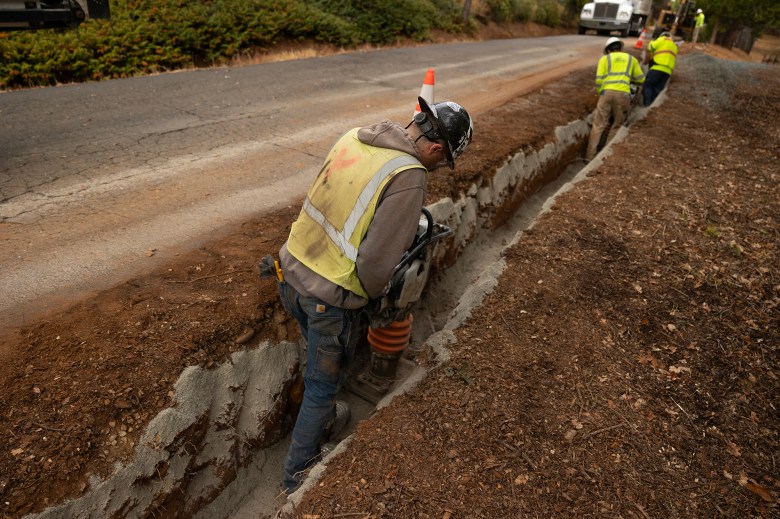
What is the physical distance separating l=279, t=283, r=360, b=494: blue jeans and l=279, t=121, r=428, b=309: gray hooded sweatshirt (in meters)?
0.12

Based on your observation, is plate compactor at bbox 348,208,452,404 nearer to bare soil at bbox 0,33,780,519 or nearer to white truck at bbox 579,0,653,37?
bare soil at bbox 0,33,780,519

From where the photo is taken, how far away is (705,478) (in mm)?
2871

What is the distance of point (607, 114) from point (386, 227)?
8091mm

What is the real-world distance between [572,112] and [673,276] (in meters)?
5.68

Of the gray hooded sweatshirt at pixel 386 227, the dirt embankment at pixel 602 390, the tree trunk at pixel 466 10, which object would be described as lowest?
the dirt embankment at pixel 602 390

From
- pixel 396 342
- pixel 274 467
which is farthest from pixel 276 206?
pixel 274 467

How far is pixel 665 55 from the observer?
10867mm

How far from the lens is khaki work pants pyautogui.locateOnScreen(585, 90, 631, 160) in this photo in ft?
29.3

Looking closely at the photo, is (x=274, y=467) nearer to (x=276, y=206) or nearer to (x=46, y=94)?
(x=276, y=206)

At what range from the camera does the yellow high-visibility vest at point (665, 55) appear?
10.9 m

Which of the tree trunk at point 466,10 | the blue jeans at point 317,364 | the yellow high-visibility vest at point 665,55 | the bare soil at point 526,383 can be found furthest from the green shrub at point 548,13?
the blue jeans at point 317,364

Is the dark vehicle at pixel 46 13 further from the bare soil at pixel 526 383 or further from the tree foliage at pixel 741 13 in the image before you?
the tree foliage at pixel 741 13

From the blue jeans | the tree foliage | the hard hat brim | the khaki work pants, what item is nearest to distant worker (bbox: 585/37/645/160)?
the khaki work pants

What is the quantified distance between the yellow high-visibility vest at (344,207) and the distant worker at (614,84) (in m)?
7.61
